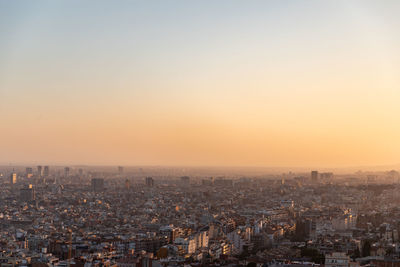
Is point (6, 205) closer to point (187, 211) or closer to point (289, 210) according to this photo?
point (187, 211)

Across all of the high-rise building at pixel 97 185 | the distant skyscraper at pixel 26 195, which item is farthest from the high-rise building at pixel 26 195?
the high-rise building at pixel 97 185

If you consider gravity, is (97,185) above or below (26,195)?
above

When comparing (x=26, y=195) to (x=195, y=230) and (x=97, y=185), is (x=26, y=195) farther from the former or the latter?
(x=195, y=230)

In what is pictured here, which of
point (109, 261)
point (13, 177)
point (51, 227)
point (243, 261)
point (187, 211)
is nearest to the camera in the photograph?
point (109, 261)

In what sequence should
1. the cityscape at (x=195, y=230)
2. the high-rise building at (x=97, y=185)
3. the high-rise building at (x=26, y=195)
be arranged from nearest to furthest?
the cityscape at (x=195, y=230), the high-rise building at (x=26, y=195), the high-rise building at (x=97, y=185)

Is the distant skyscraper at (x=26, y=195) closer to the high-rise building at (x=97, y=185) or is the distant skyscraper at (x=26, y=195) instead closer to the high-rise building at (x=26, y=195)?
the high-rise building at (x=26, y=195)

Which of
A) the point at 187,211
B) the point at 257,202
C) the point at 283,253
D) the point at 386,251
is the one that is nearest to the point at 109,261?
the point at 283,253

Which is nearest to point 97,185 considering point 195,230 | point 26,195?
point 26,195

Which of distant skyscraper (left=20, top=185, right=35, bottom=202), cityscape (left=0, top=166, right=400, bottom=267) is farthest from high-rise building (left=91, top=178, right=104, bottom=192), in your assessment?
distant skyscraper (left=20, top=185, right=35, bottom=202)

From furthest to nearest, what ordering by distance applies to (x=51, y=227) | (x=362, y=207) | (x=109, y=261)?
(x=362, y=207)
(x=51, y=227)
(x=109, y=261)

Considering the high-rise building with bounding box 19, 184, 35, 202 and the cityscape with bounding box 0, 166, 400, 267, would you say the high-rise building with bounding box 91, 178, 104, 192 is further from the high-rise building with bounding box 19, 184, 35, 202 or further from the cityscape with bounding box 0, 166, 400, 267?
the high-rise building with bounding box 19, 184, 35, 202

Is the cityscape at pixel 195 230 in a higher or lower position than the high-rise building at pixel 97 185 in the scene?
lower
